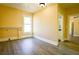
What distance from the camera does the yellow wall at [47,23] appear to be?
272 centimetres

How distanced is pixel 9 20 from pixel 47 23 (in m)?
1.31

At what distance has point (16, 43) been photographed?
264 centimetres

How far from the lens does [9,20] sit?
10.9 ft

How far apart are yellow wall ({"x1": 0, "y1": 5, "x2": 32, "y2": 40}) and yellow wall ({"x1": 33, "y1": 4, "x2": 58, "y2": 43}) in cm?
50

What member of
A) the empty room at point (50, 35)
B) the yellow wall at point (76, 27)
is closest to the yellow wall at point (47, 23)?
the empty room at point (50, 35)

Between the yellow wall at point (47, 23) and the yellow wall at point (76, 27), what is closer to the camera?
the yellow wall at point (76, 27)

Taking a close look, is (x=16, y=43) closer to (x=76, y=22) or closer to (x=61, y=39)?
(x=61, y=39)

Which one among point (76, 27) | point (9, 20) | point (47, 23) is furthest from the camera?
point (9, 20)

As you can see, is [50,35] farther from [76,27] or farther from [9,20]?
[9,20]

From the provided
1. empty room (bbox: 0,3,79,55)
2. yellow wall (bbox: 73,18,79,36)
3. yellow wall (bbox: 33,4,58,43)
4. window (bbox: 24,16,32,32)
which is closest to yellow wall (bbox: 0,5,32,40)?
empty room (bbox: 0,3,79,55)

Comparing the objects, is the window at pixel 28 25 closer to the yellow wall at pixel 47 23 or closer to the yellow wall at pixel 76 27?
the yellow wall at pixel 47 23

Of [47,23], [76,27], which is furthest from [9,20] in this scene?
[76,27]

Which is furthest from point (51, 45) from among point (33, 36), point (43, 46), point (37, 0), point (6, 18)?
point (6, 18)

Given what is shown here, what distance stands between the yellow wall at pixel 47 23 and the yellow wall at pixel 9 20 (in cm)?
50
